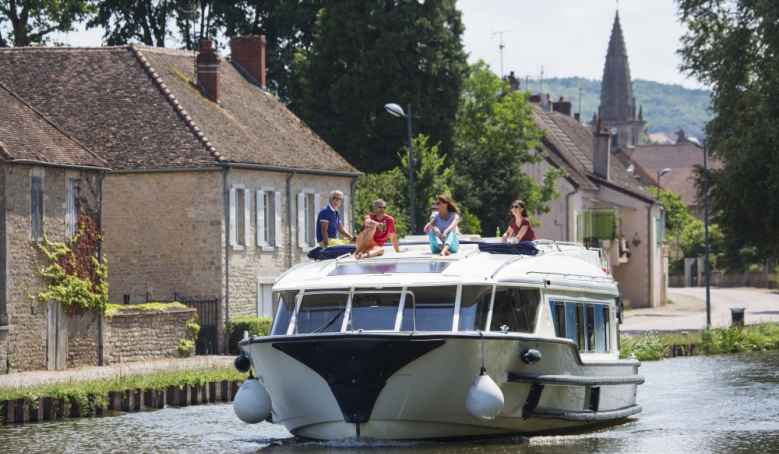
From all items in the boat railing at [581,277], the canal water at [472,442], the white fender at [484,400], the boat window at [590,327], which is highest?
the boat railing at [581,277]

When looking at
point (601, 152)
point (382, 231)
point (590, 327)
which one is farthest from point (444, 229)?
point (601, 152)

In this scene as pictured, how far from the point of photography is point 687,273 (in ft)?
354

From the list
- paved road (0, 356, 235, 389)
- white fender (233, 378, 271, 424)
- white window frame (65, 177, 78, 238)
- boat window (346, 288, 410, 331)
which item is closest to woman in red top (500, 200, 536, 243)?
boat window (346, 288, 410, 331)

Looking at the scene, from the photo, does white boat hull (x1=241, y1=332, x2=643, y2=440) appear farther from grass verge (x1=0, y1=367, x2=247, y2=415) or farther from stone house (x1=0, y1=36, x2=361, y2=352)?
stone house (x1=0, y1=36, x2=361, y2=352)

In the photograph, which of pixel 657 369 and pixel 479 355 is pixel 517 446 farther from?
pixel 657 369

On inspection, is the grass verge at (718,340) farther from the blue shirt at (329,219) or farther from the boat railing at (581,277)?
the blue shirt at (329,219)

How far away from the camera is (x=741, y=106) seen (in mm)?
46531

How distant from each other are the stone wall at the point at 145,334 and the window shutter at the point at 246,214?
5.60m

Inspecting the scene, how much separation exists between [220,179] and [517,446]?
23.0 metres

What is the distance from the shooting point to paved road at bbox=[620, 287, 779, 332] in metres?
54.2

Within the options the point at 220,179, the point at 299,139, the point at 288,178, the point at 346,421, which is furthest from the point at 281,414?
the point at 299,139

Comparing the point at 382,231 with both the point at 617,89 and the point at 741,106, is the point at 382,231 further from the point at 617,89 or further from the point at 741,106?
the point at 617,89

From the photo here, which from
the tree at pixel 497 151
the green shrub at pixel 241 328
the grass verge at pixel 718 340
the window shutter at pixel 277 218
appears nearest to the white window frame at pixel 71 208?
the green shrub at pixel 241 328

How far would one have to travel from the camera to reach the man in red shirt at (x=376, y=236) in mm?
20328
